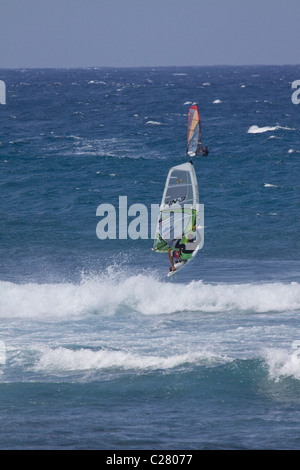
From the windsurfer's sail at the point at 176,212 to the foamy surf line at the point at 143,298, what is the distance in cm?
569

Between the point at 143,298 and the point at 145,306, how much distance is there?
490mm

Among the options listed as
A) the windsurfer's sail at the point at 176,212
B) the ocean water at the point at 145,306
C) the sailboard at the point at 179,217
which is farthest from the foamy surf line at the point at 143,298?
the windsurfer's sail at the point at 176,212

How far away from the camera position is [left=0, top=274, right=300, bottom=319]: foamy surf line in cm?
2417

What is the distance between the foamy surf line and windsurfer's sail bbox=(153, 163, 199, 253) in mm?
5688

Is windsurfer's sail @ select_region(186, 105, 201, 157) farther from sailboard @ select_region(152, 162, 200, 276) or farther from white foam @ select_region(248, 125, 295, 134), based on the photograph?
white foam @ select_region(248, 125, 295, 134)

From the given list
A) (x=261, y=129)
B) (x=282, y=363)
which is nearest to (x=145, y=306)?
(x=282, y=363)

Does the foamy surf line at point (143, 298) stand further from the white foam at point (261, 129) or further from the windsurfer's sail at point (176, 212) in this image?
the white foam at point (261, 129)

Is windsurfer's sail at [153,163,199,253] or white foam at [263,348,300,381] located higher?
windsurfer's sail at [153,163,199,253]

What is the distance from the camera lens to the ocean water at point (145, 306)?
51.4 feet

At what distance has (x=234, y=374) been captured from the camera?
59.6ft

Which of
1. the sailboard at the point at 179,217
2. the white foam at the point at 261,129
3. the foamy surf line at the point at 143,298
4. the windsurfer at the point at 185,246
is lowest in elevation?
the foamy surf line at the point at 143,298

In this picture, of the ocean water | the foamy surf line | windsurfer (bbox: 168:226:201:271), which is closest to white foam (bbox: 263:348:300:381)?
the ocean water

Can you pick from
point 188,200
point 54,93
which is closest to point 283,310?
point 188,200

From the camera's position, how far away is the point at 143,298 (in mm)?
25188
